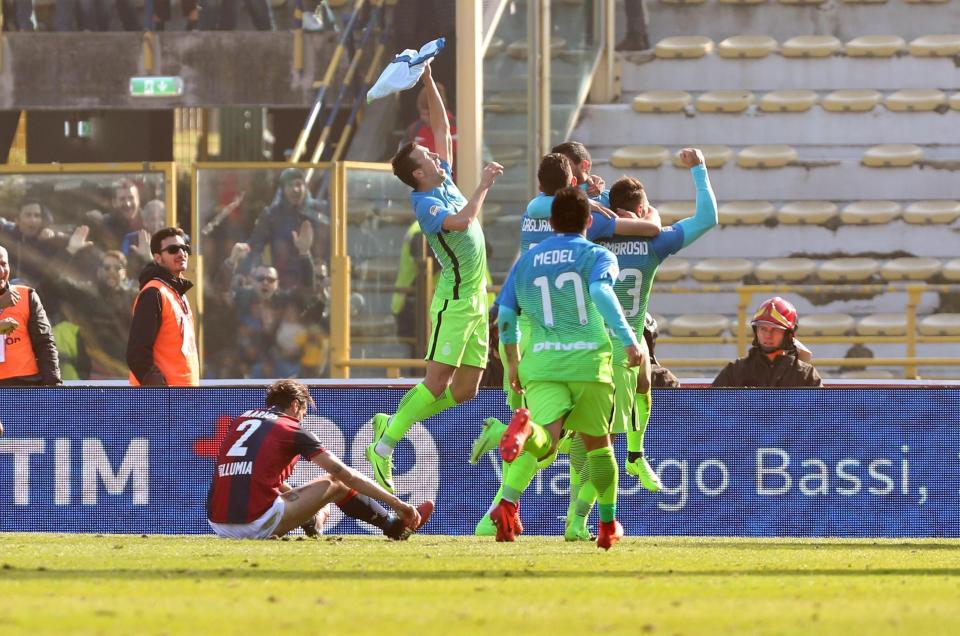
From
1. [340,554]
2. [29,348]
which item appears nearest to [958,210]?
[29,348]

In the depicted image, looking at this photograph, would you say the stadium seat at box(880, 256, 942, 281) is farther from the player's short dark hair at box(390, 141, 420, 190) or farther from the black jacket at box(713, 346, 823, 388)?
the player's short dark hair at box(390, 141, 420, 190)

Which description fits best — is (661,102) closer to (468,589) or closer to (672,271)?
(672,271)

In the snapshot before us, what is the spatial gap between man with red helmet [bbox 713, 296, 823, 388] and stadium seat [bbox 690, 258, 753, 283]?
612cm

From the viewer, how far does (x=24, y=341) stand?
512 inches

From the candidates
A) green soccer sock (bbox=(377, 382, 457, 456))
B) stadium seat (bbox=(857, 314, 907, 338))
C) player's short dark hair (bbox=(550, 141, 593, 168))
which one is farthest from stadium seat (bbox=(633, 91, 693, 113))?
player's short dark hair (bbox=(550, 141, 593, 168))

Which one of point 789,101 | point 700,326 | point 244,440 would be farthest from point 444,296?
point 789,101

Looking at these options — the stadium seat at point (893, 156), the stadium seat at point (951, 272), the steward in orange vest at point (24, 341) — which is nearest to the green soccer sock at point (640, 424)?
the steward in orange vest at point (24, 341)

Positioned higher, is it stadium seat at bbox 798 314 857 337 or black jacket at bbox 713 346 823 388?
black jacket at bbox 713 346 823 388

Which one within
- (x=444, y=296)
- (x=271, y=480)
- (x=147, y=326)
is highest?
(x=444, y=296)

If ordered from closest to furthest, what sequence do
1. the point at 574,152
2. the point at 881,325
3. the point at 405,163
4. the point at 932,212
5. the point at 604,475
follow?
the point at 604,475
the point at 574,152
the point at 405,163
the point at 881,325
the point at 932,212

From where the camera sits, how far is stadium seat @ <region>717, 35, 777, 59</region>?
2077 centimetres

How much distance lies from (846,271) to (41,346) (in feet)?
29.7

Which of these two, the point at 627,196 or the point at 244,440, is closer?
the point at 244,440

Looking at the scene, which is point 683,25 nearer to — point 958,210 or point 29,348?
point 958,210
